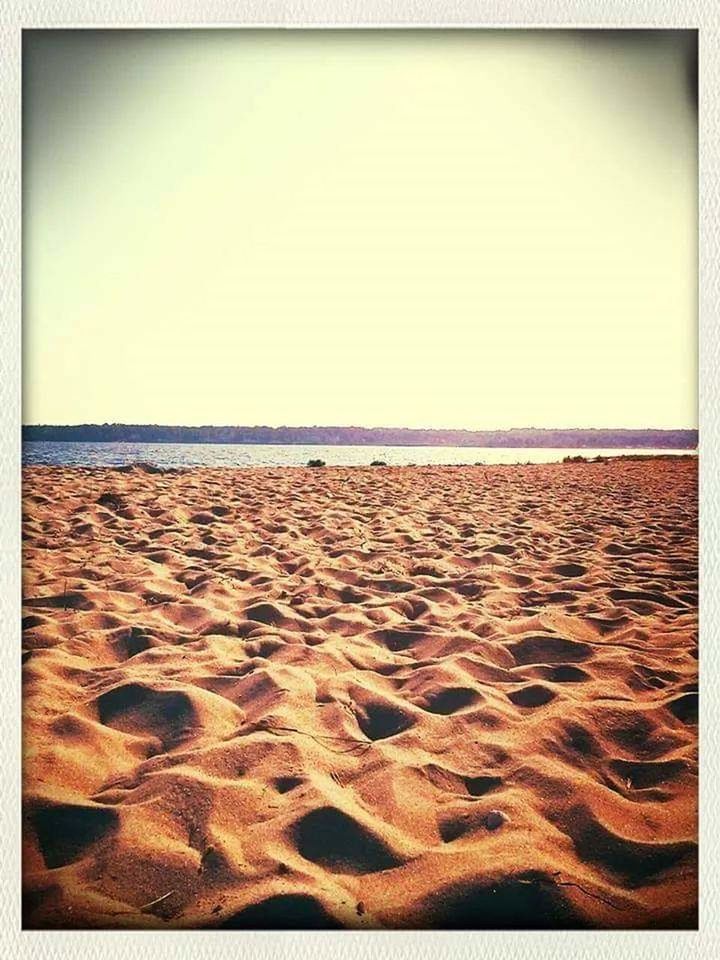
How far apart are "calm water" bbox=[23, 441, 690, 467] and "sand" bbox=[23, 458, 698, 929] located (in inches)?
1.4

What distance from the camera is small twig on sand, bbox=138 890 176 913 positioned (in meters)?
1.74

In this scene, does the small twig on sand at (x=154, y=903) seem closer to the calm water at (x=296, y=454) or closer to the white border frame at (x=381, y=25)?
the white border frame at (x=381, y=25)

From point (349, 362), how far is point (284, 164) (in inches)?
21.3

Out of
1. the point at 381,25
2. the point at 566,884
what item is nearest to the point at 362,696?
the point at 566,884

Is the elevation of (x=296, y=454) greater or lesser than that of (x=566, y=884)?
greater

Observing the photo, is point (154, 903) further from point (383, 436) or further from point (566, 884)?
point (383, 436)

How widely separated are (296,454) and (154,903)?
1114 mm

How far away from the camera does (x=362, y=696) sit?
196 cm

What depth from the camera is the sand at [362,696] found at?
5.78 feet

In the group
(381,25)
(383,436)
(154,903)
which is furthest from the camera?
(383,436)

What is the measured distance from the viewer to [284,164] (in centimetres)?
213

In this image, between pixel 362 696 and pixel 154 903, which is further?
pixel 362 696

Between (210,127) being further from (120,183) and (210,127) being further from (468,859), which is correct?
(468,859)

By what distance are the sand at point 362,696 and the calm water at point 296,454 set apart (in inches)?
1.4
